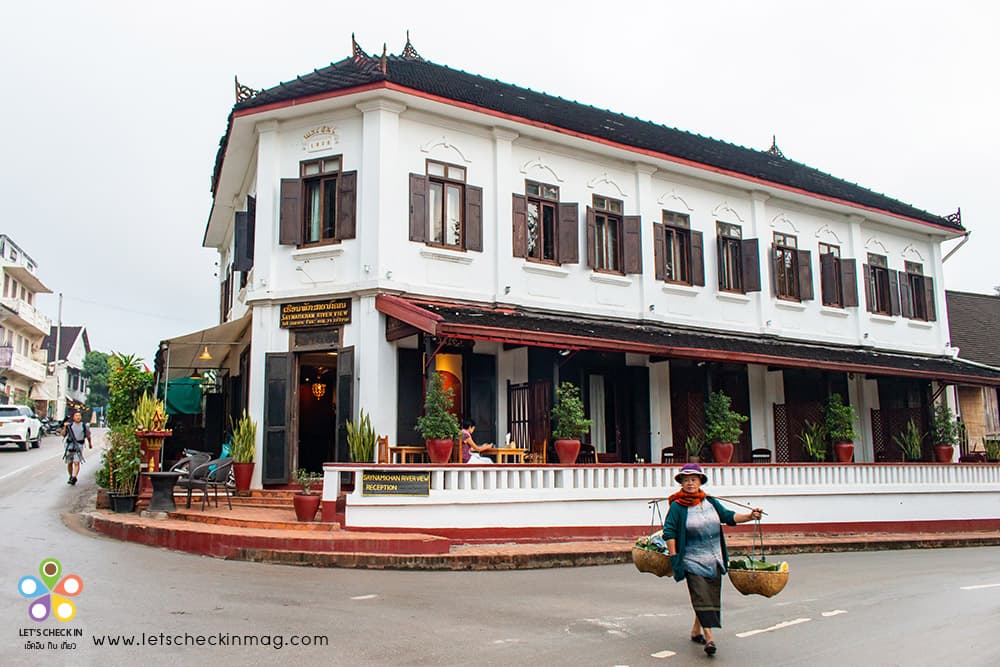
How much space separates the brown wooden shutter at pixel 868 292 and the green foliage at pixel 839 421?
469 centimetres

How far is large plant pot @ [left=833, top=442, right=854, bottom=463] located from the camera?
58.9ft

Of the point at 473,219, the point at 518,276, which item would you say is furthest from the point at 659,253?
the point at 473,219

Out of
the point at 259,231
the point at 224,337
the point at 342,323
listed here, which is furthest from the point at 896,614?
the point at 224,337

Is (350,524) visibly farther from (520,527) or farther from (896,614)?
(896,614)

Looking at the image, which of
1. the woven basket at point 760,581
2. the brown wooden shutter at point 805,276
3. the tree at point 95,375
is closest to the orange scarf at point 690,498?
the woven basket at point 760,581

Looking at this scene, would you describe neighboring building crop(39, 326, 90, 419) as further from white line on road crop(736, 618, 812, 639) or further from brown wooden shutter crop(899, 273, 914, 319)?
white line on road crop(736, 618, 812, 639)

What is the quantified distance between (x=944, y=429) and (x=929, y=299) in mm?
4981

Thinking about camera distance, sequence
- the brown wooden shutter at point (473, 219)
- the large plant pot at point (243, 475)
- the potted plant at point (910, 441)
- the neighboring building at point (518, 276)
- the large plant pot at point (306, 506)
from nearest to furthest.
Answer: the large plant pot at point (306, 506)
the large plant pot at point (243, 475)
the neighboring building at point (518, 276)
the brown wooden shutter at point (473, 219)
the potted plant at point (910, 441)

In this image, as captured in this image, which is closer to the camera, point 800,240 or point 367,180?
point 367,180

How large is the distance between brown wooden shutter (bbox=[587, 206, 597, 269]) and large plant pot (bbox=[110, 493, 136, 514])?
9.46 metres

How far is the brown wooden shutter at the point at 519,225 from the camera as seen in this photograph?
16125 millimetres

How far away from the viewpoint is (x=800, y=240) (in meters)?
20.8

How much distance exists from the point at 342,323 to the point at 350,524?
420 centimetres

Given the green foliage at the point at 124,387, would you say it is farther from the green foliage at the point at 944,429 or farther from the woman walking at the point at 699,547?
the green foliage at the point at 944,429
